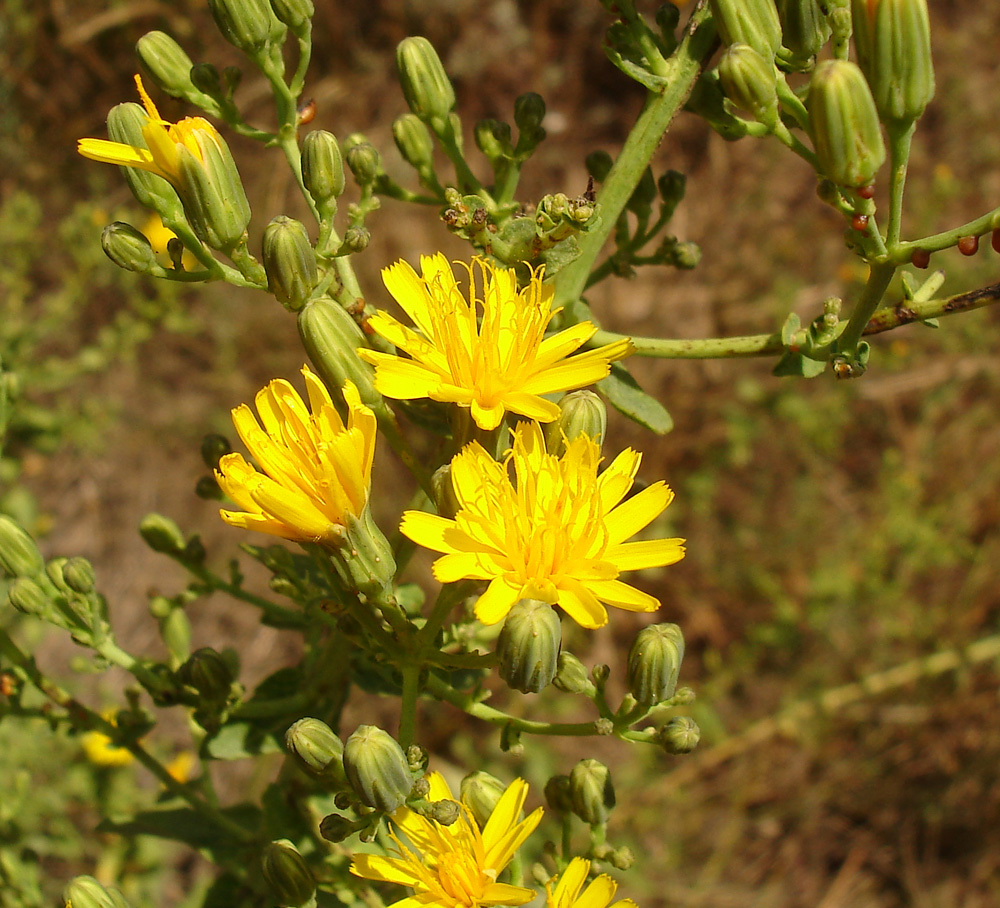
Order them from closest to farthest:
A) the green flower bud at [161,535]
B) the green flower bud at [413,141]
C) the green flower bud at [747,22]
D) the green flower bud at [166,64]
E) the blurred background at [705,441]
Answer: the green flower bud at [747,22], the green flower bud at [166,64], the green flower bud at [413,141], the green flower bud at [161,535], the blurred background at [705,441]

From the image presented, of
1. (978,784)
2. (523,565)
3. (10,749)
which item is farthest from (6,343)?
(978,784)

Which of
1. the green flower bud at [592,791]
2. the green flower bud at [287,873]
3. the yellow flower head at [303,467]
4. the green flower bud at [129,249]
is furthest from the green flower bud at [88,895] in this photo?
the green flower bud at [129,249]

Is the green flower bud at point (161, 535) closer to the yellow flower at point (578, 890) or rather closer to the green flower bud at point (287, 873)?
the green flower bud at point (287, 873)

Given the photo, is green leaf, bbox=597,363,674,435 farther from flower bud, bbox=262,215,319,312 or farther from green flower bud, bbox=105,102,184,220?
green flower bud, bbox=105,102,184,220

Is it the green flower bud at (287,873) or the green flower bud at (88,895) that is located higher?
the green flower bud at (287,873)

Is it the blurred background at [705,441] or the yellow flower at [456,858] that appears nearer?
the yellow flower at [456,858]

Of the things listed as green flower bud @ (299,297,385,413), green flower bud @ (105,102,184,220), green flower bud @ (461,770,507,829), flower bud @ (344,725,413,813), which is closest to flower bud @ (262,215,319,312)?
green flower bud @ (299,297,385,413)
